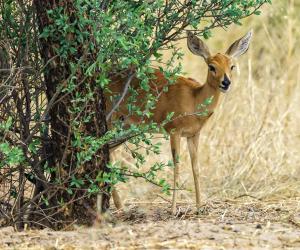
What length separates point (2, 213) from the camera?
22.1 ft

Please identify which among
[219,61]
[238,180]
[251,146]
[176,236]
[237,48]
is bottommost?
[176,236]

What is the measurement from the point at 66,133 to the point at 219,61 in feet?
6.20

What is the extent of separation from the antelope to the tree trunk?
109 cm

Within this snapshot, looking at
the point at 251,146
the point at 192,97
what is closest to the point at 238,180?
the point at 251,146

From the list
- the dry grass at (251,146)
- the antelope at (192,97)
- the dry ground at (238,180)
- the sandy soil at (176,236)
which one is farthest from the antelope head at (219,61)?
the sandy soil at (176,236)

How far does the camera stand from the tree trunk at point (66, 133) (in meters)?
6.43

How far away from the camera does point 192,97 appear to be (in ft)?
26.5

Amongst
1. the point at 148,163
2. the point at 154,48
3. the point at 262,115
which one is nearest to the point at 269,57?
the point at 262,115

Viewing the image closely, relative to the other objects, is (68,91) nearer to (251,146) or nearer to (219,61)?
(219,61)

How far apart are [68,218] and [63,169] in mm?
386

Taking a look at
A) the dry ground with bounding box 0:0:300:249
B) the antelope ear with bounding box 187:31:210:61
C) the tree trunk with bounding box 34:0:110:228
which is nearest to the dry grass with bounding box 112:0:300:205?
the dry ground with bounding box 0:0:300:249

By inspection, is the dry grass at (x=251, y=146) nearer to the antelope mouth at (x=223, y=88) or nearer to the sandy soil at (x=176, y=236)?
the antelope mouth at (x=223, y=88)

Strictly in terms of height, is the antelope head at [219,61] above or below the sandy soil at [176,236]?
above

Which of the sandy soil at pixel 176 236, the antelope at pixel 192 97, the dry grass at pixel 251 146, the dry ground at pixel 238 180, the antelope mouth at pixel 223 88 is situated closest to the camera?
the sandy soil at pixel 176 236
